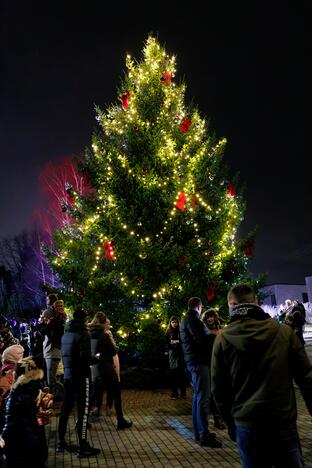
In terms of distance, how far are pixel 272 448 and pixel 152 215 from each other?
35.4 feet

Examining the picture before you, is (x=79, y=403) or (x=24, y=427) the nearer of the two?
(x=24, y=427)

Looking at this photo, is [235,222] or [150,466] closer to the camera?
[150,466]

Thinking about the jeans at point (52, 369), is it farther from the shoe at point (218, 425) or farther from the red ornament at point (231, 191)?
the red ornament at point (231, 191)

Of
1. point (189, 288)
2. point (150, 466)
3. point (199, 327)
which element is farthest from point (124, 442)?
point (189, 288)

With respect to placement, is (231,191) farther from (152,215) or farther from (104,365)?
(104,365)

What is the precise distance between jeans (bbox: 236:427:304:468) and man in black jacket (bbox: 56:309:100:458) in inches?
156

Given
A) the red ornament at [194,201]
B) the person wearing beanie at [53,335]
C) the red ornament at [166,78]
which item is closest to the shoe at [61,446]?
the person wearing beanie at [53,335]

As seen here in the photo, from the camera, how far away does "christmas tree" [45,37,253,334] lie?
1266cm

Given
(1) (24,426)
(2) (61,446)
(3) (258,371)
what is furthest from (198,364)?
(3) (258,371)

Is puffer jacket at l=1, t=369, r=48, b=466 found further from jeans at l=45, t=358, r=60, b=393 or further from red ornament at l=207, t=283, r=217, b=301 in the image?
red ornament at l=207, t=283, r=217, b=301

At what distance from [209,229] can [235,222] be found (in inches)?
42.8

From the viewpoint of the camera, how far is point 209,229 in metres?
13.5

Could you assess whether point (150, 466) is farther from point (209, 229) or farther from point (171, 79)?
point (171, 79)

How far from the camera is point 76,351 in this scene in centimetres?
656
